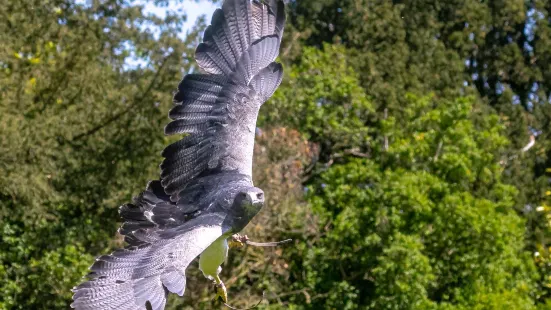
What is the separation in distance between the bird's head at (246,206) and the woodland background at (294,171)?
543 centimetres

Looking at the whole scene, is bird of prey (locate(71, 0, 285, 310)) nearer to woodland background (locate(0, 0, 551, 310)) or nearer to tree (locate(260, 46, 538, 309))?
woodland background (locate(0, 0, 551, 310))

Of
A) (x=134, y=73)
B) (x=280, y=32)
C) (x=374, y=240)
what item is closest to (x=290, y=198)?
(x=374, y=240)

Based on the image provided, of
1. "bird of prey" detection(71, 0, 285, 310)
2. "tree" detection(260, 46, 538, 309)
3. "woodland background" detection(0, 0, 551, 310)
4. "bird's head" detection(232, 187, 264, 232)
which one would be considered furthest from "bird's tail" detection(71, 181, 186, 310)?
"tree" detection(260, 46, 538, 309)

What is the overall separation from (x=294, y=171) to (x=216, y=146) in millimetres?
6433

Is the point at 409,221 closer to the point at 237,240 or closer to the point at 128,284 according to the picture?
the point at 237,240

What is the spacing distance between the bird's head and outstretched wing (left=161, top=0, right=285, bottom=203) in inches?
29.2

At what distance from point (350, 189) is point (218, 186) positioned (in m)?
8.62

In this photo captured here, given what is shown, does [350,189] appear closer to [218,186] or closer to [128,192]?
[128,192]

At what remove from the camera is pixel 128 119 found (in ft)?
46.5

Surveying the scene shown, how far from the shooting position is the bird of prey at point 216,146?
23.6ft

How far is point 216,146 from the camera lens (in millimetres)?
8031

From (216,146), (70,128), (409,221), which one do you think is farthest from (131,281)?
(409,221)

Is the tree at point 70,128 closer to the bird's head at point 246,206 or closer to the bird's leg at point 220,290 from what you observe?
the bird's leg at point 220,290

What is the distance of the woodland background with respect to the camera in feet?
43.0
